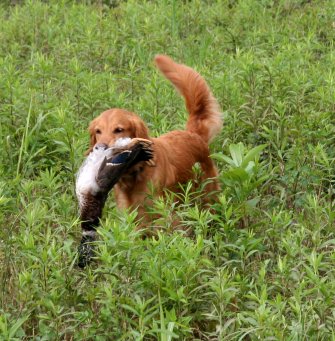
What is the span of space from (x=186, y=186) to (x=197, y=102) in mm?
753

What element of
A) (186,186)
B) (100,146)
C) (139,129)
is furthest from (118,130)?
(186,186)

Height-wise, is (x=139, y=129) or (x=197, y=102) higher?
(x=139, y=129)

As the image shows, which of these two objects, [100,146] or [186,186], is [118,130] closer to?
[100,146]

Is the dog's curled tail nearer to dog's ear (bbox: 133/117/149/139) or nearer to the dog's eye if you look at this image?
dog's ear (bbox: 133/117/149/139)

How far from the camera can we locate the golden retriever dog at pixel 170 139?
5.22m

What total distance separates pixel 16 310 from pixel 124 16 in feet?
18.5

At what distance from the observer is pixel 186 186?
5465mm

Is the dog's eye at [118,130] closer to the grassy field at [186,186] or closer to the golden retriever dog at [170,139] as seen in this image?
the golden retriever dog at [170,139]

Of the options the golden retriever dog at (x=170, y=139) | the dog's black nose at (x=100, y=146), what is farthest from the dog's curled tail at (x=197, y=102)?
the dog's black nose at (x=100, y=146)

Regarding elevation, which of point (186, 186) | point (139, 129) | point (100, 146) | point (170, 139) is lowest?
point (186, 186)

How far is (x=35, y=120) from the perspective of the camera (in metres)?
6.48

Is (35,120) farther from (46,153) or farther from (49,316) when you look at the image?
(49,316)

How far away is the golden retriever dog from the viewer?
5.22 meters

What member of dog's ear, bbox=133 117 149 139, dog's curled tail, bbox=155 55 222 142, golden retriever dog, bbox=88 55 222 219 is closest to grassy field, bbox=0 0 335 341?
golden retriever dog, bbox=88 55 222 219
